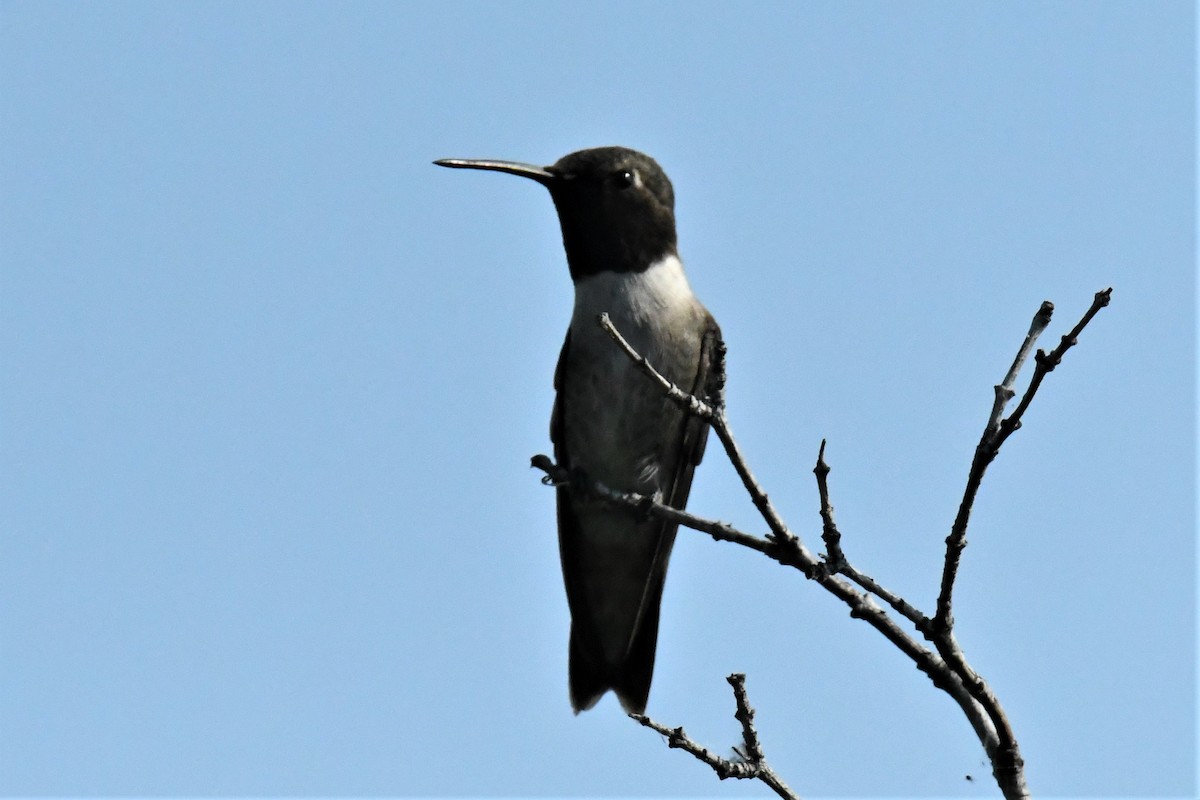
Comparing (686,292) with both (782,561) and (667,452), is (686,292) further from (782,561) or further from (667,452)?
(782,561)

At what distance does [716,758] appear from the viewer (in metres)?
4.67

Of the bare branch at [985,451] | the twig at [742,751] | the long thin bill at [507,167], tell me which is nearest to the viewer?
the bare branch at [985,451]

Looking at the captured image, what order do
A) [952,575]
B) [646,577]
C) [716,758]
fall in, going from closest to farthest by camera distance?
[952,575]
[716,758]
[646,577]

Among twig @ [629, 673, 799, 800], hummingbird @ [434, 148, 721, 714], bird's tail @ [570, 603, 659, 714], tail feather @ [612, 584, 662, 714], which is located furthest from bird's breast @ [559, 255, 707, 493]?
twig @ [629, 673, 799, 800]

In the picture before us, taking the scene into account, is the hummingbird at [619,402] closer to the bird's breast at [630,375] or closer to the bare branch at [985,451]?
the bird's breast at [630,375]

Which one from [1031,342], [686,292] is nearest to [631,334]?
[686,292]

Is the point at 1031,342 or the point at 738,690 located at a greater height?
the point at 1031,342

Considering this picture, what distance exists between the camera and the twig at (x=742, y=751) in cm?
461

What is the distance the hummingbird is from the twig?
74.9 inches

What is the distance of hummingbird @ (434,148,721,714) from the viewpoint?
6.91 meters

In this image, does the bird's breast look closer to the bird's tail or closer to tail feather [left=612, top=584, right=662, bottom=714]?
tail feather [left=612, top=584, right=662, bottom=714]

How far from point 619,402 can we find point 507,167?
129 cm

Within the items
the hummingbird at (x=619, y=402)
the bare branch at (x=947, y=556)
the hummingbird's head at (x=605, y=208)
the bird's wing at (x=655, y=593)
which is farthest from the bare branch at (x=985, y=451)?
the hummingbird's head at (x=605, y=208)

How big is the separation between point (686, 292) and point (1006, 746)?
3.60m
